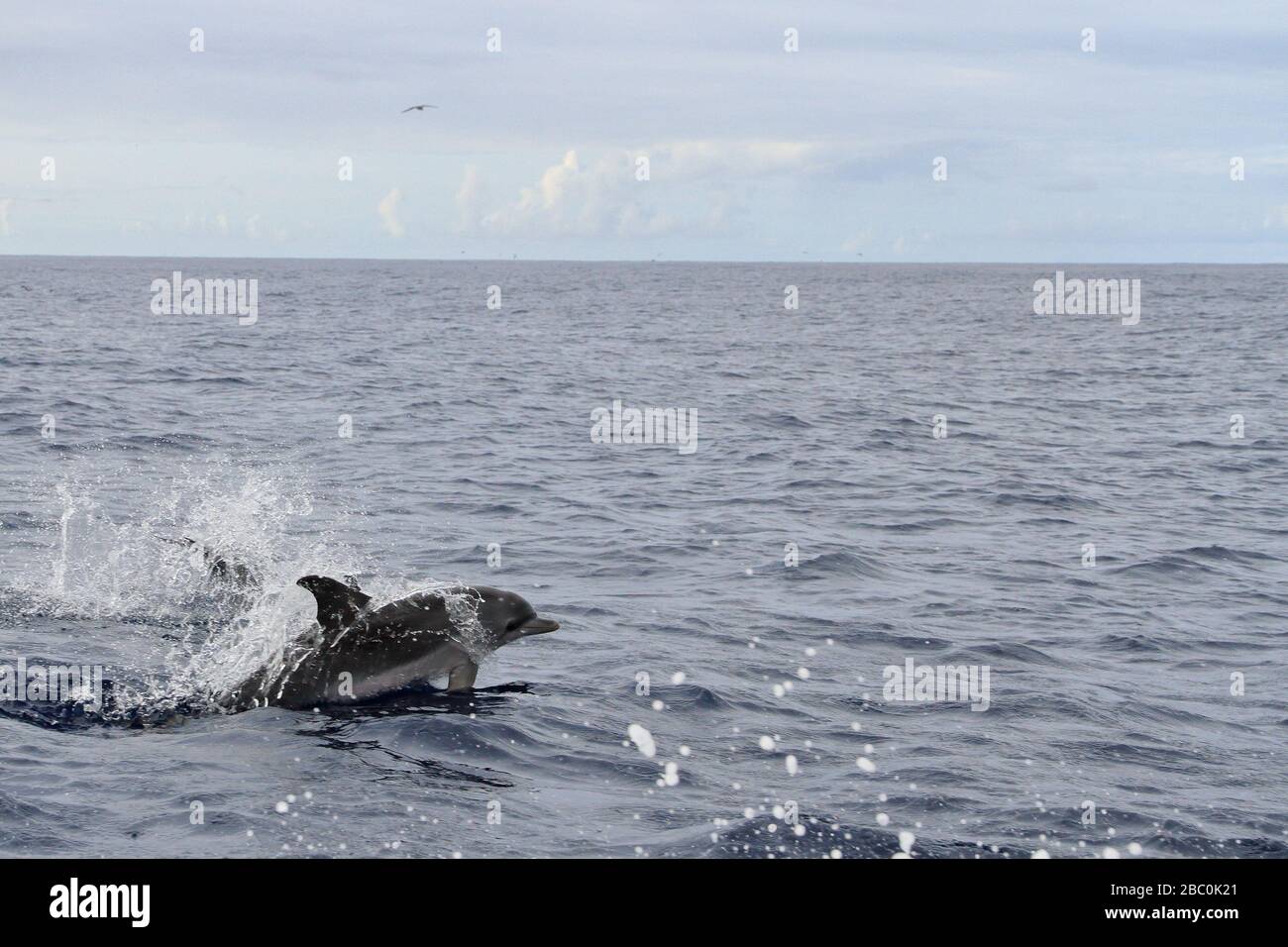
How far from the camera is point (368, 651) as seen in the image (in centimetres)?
1266

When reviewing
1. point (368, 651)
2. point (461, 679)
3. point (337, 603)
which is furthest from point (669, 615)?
point (337, 603)

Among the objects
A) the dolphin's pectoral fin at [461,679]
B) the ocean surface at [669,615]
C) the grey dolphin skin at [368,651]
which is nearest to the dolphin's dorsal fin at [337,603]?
the grey dolphin skin at [368,651]

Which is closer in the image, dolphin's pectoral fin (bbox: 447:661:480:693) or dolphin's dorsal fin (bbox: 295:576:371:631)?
dolphin's dorsal fin (bbox: 295:576:371:631)

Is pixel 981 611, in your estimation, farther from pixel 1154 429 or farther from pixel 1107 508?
pixel 1154 429

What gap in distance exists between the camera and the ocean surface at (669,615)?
10.1m

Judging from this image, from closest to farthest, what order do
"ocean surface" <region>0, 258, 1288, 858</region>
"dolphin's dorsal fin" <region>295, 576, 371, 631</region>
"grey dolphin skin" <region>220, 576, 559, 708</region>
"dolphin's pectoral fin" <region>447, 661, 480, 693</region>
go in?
1. "ocean surface" <region>0, 258, 1288, 858</region>
2. "dolphin's dorsal fin" <region>295, 576, 371, 631</region>
3. "grey dolphin skin" <region>220, 576, 559, 708</region>
4. "dolphin's pectoral fin" <region>447, 661, 480, 693</region>

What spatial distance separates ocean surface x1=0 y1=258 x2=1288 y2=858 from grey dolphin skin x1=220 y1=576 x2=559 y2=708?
265mm

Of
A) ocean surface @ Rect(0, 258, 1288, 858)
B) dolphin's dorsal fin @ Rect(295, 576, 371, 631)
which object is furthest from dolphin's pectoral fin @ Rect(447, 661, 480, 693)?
dolphin's dorsal fin @ Rect(295, 576, 371, 631)

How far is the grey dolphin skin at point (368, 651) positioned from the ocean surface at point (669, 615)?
26 cm

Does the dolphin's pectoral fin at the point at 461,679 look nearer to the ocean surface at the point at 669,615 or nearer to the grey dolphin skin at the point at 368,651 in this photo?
the grey dolphin skin at the point at 368,651

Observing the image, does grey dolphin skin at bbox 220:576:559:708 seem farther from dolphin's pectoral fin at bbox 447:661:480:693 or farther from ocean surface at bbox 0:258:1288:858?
ocean surface at bbox 0:258:1288:858

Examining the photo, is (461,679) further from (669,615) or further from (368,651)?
(669,615)

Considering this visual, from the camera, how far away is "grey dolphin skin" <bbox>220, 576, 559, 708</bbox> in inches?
488

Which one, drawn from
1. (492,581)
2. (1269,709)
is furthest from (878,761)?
(492,581)
